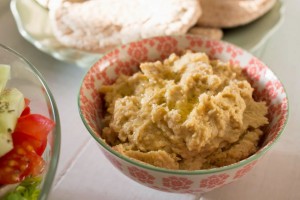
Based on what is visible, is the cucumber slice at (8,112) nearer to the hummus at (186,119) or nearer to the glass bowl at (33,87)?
the glass bowl at (33,87)

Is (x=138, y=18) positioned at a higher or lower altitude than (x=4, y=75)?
lower

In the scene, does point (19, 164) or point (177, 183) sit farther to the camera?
point (177, 183)

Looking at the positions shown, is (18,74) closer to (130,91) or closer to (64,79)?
(130,91)

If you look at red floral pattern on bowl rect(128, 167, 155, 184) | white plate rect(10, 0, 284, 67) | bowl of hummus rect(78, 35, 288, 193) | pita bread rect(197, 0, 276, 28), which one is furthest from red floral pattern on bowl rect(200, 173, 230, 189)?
pita bread rect(197, 0, 276, 28)

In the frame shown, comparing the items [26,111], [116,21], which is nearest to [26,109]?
[26,111]

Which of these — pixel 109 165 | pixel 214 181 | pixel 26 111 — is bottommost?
pixel 109 165

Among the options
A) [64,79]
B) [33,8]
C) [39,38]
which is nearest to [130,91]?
[64,79]

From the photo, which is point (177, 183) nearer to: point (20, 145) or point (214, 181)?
point (214, 181)
